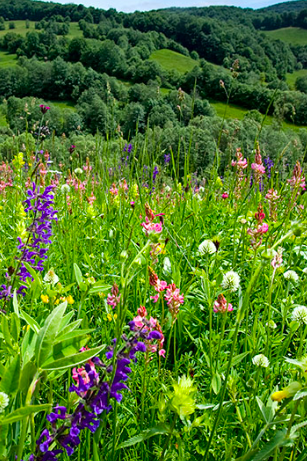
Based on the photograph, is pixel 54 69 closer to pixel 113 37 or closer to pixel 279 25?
pixel 113 37

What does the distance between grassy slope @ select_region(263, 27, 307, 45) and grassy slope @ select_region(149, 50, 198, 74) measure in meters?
39.7

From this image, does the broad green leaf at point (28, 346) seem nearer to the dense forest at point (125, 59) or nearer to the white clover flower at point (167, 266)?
the white clover flower at point (167, 266)

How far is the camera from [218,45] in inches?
4227

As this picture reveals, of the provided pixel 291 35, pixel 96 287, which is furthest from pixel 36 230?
pixel 291 35

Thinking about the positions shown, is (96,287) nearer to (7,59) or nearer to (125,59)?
(125,59)

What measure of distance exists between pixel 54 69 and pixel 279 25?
4481 inches

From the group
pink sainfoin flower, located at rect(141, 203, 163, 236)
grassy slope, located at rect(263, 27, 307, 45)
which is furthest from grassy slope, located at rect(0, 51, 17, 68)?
pink sainfoin flower, located at rect(141, 203, 163, 236)

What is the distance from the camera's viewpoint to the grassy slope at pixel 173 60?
98.0 metres

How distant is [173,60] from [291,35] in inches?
2202

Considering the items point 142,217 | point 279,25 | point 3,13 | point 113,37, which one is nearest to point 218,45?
point 113,37

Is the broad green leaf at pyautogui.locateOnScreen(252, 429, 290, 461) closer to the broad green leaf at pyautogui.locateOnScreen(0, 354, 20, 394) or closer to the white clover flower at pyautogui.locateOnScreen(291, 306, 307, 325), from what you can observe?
the broad green leaf at pyautogui.locateOnScreen(0, 354, 20, 394)

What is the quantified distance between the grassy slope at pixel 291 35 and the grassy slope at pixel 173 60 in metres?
39.7

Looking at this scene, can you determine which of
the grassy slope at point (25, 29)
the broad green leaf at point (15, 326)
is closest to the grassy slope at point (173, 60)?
the grassy slope at point (25, 29)

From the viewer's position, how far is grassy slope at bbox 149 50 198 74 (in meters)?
98.0
